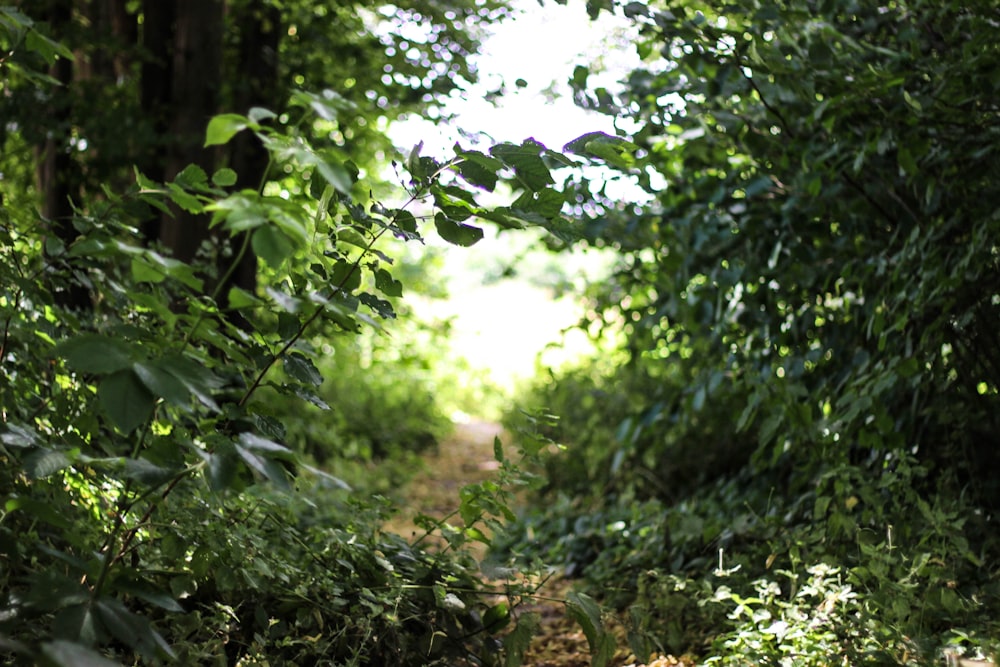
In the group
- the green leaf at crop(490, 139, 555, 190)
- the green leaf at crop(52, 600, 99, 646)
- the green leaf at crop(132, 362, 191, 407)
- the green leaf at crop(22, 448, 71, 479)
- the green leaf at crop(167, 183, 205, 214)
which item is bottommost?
the green leaf at crop(52, 600, 99, 646)

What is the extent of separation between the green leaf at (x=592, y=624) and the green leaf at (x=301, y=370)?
815mm

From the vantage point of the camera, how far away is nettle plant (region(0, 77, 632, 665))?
4.46ft

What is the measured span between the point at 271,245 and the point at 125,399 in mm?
310

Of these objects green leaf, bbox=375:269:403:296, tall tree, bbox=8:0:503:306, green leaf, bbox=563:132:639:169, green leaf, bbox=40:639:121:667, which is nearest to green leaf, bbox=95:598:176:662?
green leaf, bbox=40:639:121:667

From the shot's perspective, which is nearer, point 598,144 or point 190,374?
point 190,374

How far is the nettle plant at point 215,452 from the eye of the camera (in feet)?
4.46

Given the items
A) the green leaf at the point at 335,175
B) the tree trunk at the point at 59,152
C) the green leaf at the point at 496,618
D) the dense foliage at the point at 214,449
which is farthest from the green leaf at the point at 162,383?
the tree trunk at the point at 59,152

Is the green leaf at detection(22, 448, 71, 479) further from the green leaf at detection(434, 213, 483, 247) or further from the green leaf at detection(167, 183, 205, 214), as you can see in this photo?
the green leaf at detection(434, 213, 483, 247)

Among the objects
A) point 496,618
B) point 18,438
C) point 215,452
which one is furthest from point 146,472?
point 496,618

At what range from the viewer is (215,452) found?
1494 mm

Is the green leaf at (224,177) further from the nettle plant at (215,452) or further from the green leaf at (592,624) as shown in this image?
the green leaf at (592,624)

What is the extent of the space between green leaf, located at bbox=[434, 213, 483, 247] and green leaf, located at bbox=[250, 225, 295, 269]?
447 millimetres

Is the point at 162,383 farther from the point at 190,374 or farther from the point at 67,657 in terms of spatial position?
the point at 67,657

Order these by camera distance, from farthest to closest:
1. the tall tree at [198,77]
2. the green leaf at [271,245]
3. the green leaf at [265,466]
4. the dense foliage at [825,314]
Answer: the tall tree at [198,77] < the dense foliage at [825,314] < the green leaf at [265,466] < the green leaf at [271,245]
